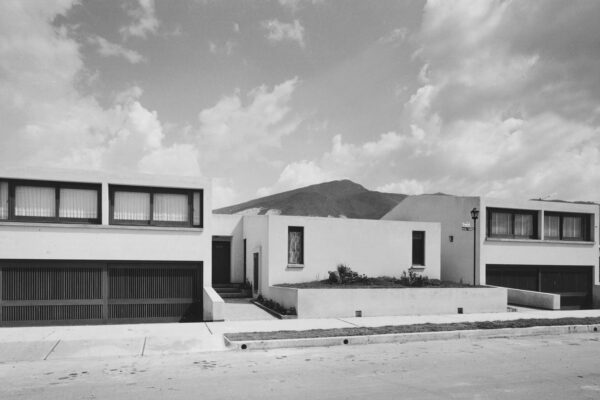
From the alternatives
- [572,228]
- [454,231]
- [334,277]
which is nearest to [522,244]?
[454,231]

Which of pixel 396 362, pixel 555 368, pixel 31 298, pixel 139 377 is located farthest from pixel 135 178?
pixel 555 368

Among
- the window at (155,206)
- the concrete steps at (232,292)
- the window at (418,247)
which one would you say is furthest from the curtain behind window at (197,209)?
the window at (418,247)

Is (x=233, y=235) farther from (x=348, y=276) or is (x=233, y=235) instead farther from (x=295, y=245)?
(x=348, y=276)

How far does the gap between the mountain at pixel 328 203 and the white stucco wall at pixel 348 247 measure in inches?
3257

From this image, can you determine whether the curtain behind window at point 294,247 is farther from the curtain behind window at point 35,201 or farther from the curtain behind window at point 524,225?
the curtain behind window at point 524,225

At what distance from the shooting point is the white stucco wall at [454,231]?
898 inches

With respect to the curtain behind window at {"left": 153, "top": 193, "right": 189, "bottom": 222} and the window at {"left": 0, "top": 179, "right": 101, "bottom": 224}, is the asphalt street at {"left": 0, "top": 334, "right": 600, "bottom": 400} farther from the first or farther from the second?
the curtain behind window at {"left": 153, "top": 193, "right": 189, "bottom": 222}

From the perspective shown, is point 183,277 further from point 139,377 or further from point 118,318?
point 139,377

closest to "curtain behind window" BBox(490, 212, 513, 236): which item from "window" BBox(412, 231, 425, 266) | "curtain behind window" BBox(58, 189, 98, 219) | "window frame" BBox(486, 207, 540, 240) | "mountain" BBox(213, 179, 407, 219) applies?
"window frame" BBox(486, 207, 540, 240)

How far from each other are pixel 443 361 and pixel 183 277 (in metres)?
9.75

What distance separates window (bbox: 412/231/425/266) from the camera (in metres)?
21.5

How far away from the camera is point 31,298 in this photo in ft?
52.1

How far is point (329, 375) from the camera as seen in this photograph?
908cm

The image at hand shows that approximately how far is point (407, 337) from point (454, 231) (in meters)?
11.7
